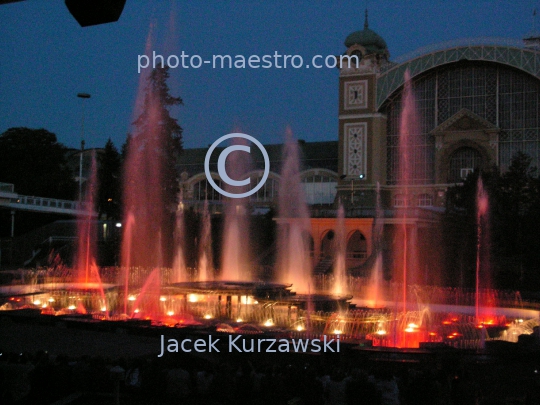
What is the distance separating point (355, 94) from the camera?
51062 mm

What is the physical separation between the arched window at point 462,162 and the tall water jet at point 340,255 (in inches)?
411

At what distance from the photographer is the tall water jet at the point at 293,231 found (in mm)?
30911

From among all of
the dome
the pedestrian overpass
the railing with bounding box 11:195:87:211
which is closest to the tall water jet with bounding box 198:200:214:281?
the pedestrian overpass

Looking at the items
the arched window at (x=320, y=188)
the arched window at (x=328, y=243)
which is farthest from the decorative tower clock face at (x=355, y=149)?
the arched window at (x=328, y=243)

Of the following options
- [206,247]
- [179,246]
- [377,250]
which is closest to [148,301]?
[206,247]

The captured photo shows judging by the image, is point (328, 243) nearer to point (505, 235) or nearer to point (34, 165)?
point (505, 235)

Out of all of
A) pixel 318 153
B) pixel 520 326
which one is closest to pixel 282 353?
pixel 520 326

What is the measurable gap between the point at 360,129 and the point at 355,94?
2.54m

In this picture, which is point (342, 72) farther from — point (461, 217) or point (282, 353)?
point (282, 353)

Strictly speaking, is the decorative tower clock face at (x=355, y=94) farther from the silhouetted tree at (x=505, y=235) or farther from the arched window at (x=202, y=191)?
the silhouetted tree at (x=505, y=235)

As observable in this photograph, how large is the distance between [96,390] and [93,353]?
3505 millimetres

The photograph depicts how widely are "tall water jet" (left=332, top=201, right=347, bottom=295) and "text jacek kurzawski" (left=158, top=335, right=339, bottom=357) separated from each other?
16378mm

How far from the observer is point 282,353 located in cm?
1213

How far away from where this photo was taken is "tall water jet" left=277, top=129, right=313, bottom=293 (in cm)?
3091
